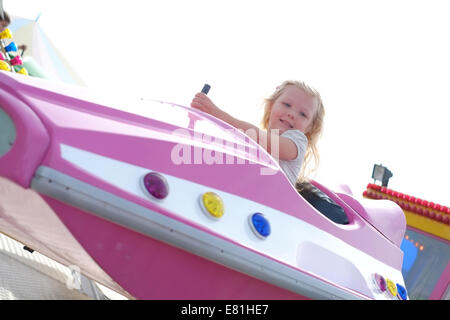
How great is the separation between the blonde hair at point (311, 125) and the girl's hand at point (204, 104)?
428mm

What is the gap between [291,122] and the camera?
5.01 ft

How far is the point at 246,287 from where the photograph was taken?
2.86 feet

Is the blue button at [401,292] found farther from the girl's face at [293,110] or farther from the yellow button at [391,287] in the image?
the girl's face at [293,110]

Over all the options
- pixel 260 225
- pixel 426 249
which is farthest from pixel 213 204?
pixel 426 249

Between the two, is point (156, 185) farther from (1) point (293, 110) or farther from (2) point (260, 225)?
(1) point (293, 110)

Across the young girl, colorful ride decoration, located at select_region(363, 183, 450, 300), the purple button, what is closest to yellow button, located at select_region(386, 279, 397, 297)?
the young girl

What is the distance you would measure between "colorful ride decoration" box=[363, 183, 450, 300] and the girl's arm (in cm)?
175

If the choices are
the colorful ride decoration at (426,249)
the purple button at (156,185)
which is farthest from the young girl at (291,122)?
the colorful ride decoration at (426,249)

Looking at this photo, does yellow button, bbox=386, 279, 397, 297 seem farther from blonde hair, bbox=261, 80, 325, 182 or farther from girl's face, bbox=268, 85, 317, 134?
girl's face, bbox=268, 85, 317, 134

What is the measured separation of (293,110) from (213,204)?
79 cm

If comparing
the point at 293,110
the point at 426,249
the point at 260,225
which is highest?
the point at 293,110

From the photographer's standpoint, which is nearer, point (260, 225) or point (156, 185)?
point (156, 185)
